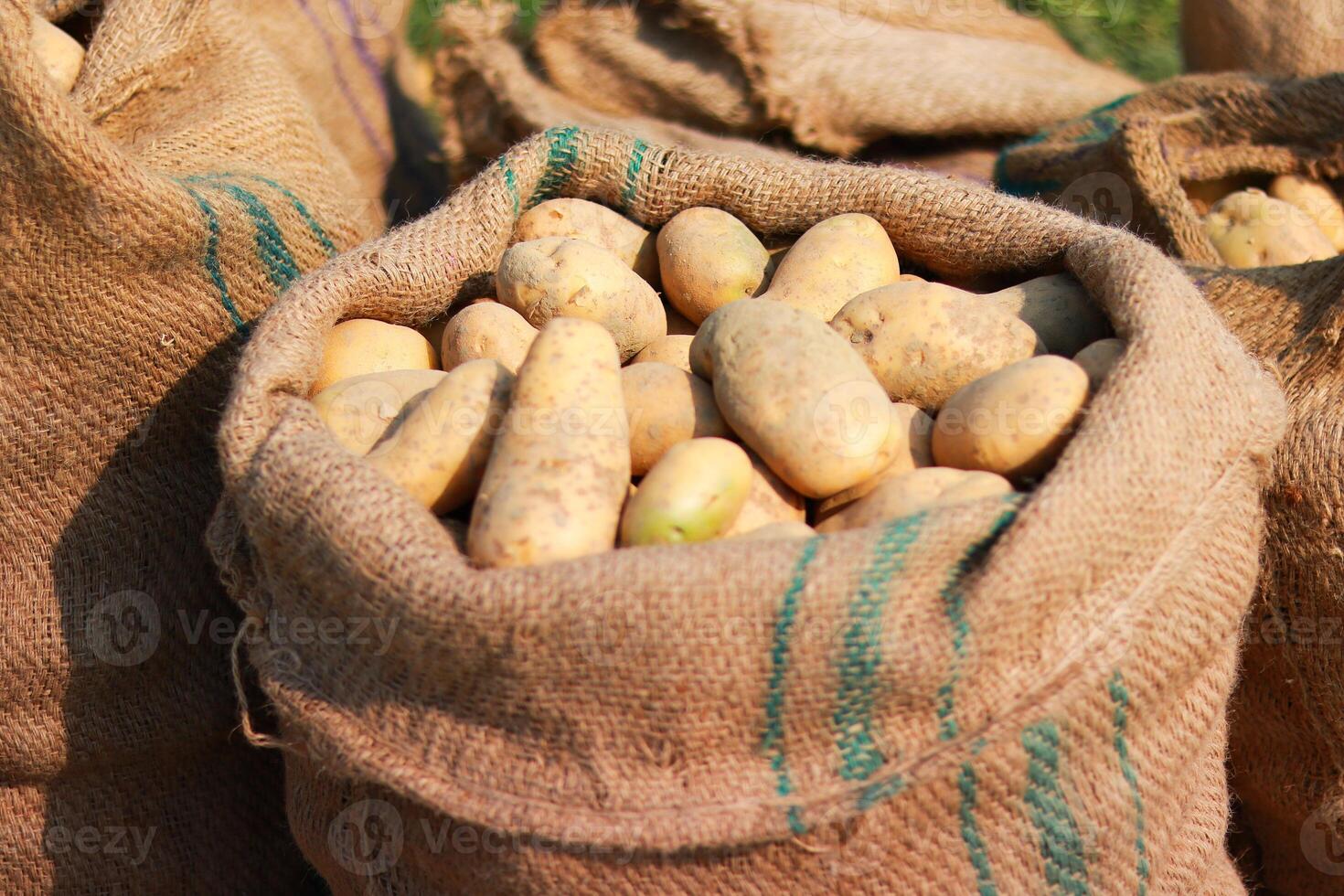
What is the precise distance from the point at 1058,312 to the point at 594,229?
82cm

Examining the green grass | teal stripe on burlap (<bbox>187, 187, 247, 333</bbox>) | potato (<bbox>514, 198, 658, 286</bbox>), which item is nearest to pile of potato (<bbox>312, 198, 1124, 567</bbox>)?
potato (<bbox>514, 198, 658, 286</bbox>)

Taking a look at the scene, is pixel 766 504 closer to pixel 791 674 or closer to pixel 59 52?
pixel 791 674

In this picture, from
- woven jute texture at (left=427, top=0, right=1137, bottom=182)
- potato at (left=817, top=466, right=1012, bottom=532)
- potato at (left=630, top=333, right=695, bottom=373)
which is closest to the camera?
potato at (left=817, top=466, right=1012, bottom=532)

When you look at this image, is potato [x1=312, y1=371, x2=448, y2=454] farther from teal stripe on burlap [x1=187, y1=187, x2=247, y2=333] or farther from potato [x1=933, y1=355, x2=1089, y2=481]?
potato [x1=933, y1=355, x2=1089, y2=481]

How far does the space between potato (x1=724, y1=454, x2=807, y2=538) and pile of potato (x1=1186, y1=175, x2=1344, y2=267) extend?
1.36m

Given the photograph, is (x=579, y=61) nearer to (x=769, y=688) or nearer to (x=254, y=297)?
(x=254, y=297)

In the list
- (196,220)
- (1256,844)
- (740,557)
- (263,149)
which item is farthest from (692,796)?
(263,149)

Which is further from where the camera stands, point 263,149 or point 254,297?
point 263,149

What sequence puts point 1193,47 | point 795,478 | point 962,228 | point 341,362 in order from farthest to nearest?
point 1193,47 < point 962,228 < point 341,362 < point 795,478

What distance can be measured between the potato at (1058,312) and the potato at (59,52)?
6.19ft

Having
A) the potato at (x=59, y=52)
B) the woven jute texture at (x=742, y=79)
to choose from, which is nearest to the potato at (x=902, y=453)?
the woven jute texture at (x=742, y=79)

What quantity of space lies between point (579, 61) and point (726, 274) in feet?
4.96

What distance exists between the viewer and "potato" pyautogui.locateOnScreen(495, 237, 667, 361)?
190 centimetres

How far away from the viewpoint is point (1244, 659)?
1.95 m
